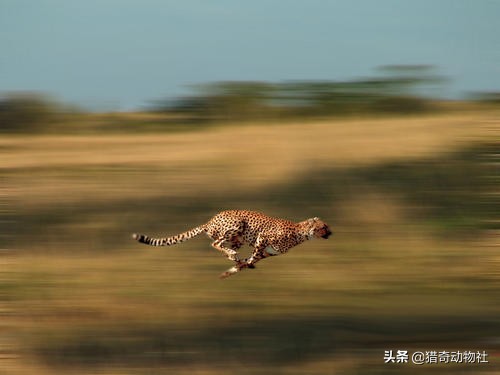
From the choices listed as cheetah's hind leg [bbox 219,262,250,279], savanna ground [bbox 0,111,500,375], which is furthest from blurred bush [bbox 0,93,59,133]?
cheetah's hind leg [bbox 219,262,250,279]

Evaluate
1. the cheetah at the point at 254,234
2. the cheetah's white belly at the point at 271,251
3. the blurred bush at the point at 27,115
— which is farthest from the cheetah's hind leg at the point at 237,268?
the blurred bush at the point at 27,115

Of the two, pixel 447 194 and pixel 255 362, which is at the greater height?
pixel 447 194

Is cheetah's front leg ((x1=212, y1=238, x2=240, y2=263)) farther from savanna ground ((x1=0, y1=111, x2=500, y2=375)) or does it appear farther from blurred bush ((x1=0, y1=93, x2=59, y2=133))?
blurred bush ((x1=0, y1=93, x2=59, y2=133))

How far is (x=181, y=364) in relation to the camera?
23.5ft

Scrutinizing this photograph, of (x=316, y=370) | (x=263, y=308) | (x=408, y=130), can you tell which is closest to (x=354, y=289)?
(x=263, y=308)

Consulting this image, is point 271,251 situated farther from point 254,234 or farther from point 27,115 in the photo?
point 27,115

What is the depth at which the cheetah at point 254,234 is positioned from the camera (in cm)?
725

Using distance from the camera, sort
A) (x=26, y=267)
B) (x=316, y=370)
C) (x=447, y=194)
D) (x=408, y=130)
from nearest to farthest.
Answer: (x=316, y=370), (x=26, y=267), (x=447, y=194), (x=408, y=130)

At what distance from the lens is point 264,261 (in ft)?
27.4

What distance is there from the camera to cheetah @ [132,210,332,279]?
725 cm

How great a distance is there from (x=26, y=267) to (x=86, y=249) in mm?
485

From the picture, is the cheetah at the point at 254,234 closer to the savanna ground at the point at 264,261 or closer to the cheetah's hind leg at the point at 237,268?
the cheetah's hind leg at the point at 237,268

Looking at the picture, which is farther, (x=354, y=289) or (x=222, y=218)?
(x=354, y=289)

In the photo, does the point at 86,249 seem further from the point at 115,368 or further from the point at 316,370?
the point at 316,370
